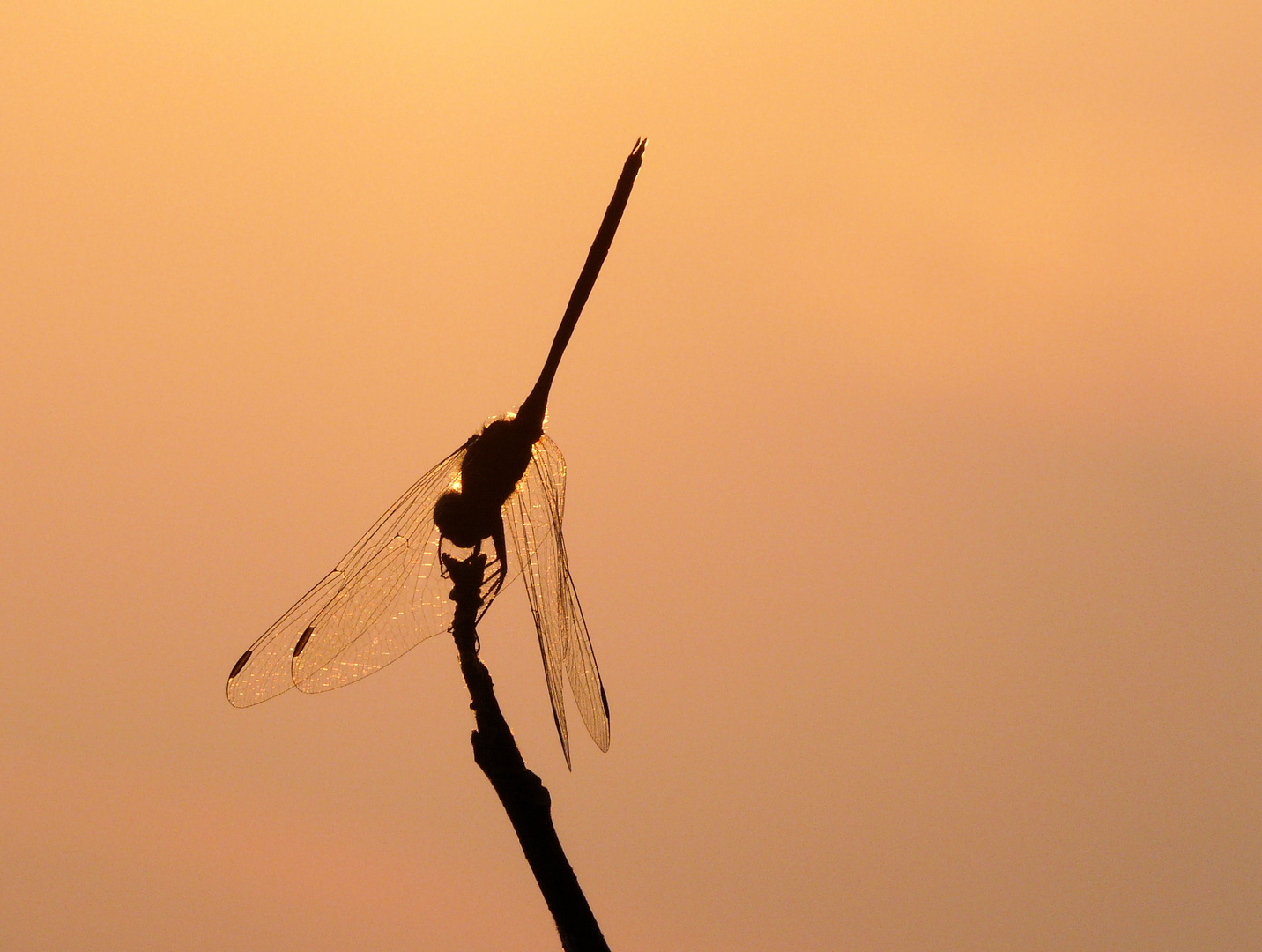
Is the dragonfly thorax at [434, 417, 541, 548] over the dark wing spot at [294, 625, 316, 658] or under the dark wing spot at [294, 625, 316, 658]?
over

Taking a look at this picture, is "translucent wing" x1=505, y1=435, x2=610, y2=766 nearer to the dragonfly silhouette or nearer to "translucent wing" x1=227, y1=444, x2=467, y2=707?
the dragonfly silhouette

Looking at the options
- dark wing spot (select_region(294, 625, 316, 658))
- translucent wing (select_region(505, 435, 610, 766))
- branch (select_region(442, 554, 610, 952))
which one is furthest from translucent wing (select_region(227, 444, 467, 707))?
branch (select_region(442, 554, 610, 952))

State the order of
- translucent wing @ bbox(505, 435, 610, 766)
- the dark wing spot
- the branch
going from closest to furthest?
the branch, translucent wing @ bbox(505, 435, 610, 766), the dark wing spot

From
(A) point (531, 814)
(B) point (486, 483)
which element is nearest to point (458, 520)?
(B) point (486, 483)

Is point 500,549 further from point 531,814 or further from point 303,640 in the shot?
point 531,814

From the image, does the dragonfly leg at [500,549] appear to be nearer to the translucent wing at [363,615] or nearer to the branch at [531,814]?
the translucent wing at [363,615]

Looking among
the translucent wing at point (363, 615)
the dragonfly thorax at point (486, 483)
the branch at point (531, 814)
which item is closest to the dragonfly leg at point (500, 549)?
the dragonfly thorax at point (486, 483)

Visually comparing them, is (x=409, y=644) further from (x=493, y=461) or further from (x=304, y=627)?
(x=493, y=461)

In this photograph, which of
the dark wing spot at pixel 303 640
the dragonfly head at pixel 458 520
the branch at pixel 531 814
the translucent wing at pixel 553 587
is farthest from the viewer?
the dark wing spot at pixel 303 640
